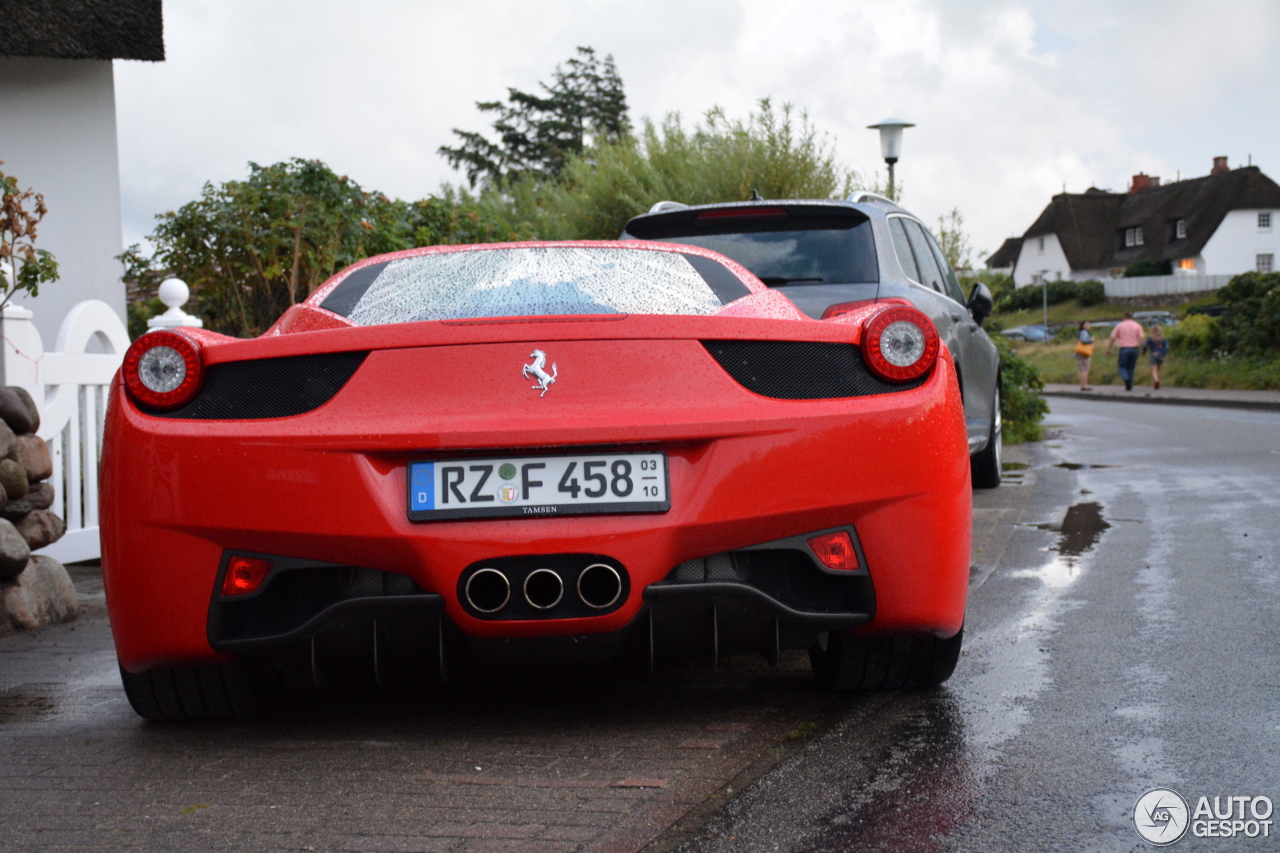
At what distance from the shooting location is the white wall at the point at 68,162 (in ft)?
40.1

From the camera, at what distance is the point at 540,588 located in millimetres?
3062

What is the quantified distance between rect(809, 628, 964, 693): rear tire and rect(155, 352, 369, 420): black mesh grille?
58.6 inches

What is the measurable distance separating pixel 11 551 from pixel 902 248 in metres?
4.30

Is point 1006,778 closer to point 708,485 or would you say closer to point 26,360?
point 708,485

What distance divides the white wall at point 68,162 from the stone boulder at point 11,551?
24.3 feet

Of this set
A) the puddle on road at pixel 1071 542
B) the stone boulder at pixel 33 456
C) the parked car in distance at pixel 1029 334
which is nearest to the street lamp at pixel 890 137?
the puddle on road at pixel 1071 542

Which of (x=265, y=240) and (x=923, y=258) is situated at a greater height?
(x=265, y=240)

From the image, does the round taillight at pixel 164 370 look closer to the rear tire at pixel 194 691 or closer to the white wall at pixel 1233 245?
the rear tire at pixel 194 691

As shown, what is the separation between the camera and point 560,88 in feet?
189

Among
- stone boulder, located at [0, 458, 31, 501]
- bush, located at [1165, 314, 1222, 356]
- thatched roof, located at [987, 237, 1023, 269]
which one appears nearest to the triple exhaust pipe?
stone boulder, located at [0, 458, 31, 501]

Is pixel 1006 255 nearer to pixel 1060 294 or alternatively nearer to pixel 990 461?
pixel 1060 294

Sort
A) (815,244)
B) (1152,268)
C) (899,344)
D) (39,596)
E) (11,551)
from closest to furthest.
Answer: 1. (899,344)
2. (11,551)
3. (39,596)
4. (815,244)
5. (1152,268)

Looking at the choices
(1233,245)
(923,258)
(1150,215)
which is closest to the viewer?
(923,258)

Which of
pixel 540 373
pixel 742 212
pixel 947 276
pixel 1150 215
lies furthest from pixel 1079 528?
pixel 1150 215
